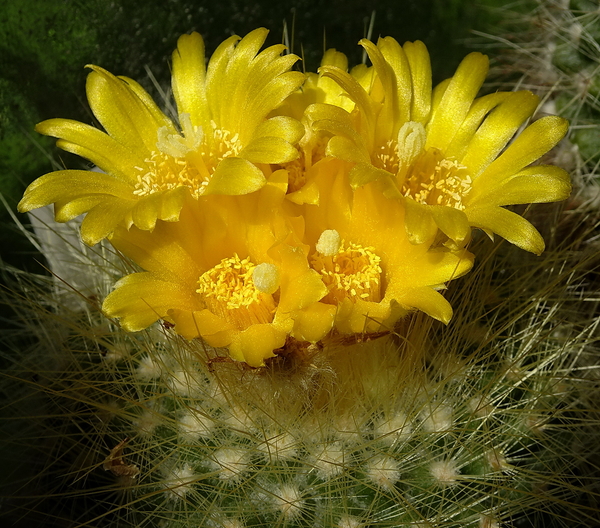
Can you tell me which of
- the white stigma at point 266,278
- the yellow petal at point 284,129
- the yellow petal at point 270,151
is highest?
the yellow petal at point 284,129

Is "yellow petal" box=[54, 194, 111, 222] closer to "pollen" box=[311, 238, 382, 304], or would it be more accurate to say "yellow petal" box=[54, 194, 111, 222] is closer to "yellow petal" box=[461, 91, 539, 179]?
"pollen" box=[311, 238, 382, 304]

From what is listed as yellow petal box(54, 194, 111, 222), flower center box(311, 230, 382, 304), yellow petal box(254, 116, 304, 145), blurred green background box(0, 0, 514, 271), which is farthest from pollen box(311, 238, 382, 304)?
blurred green background box(0, 0, 514, 271)

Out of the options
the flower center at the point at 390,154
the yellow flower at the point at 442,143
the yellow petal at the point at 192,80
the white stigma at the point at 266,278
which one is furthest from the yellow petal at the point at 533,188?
the yellow petal at the point at 192,80

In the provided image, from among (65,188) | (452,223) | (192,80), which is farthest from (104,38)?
(452,223)

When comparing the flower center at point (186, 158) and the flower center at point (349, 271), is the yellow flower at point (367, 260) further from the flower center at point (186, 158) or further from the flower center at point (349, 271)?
the flower center at point (186, 158)

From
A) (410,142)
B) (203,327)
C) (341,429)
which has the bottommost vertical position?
(341,429)

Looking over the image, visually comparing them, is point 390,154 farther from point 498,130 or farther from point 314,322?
point 314,322
